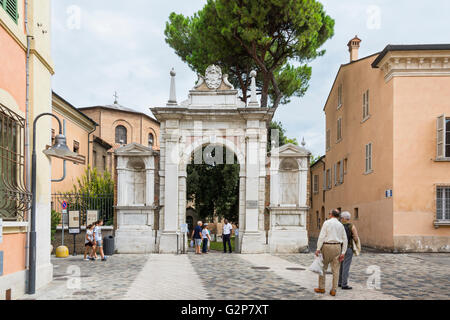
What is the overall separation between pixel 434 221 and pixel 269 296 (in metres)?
12.0

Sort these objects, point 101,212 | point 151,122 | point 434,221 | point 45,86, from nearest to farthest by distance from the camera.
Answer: point 45,86, point 434,221, point 101,212, point 151,122

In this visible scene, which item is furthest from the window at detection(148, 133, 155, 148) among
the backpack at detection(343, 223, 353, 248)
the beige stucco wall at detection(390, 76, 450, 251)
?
the backpack at detection(343, 223, 353, 248)

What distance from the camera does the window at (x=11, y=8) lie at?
807cm

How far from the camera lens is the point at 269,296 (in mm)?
8445

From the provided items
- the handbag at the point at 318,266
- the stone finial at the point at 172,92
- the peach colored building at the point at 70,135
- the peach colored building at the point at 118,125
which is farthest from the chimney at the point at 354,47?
the peach colored building at the point at 118,125

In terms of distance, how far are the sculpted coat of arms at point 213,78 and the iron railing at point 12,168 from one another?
11.1 m

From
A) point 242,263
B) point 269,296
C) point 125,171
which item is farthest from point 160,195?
point 269,296

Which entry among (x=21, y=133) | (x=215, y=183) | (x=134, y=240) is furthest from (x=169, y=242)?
(x=21, y=133)

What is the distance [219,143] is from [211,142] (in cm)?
34

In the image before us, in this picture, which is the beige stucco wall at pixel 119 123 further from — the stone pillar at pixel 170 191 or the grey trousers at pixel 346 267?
the grey trousers at pixel 346 267

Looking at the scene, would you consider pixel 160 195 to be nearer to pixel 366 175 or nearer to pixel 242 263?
pixel 242 263

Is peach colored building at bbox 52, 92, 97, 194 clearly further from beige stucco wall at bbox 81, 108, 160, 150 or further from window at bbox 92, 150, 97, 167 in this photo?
beige stucco wall at bbox 81, 108, 160, 150

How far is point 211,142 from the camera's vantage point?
1878cm

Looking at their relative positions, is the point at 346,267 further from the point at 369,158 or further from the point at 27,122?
the point at 369,158
